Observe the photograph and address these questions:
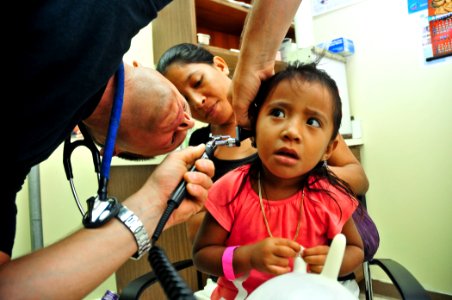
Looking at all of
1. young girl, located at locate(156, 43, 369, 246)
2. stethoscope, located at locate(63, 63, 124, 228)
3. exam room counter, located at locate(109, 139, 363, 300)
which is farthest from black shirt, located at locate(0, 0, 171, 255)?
exam room counter, located at locate(109, 139, 363, 300)

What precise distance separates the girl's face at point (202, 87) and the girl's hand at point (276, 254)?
0.79 metres

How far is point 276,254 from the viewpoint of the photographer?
594mm

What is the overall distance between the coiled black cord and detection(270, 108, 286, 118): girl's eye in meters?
0.39

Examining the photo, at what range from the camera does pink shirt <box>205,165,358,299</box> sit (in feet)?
2.53

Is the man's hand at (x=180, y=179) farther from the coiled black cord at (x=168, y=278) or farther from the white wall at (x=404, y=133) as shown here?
the white wall at (x=404, y=133)

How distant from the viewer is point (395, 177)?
2.22 metres

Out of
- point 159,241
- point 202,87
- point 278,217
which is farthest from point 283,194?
point 159,241

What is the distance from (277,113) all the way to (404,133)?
1743 mm

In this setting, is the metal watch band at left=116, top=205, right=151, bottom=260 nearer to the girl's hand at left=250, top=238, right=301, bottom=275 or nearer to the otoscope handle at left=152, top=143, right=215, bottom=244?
the otoscope handle at left=152, top=143, right=215, bottom=244

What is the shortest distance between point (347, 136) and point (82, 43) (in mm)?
2073

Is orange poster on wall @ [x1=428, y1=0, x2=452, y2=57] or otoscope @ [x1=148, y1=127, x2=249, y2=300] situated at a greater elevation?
orange poster on wall @ [x1=428, y1=0, x2=452, y2=57]

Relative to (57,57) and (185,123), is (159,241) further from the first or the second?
(57,57)

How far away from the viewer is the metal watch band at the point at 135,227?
2.12 feet

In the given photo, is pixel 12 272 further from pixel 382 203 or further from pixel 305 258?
pixel 382 203
